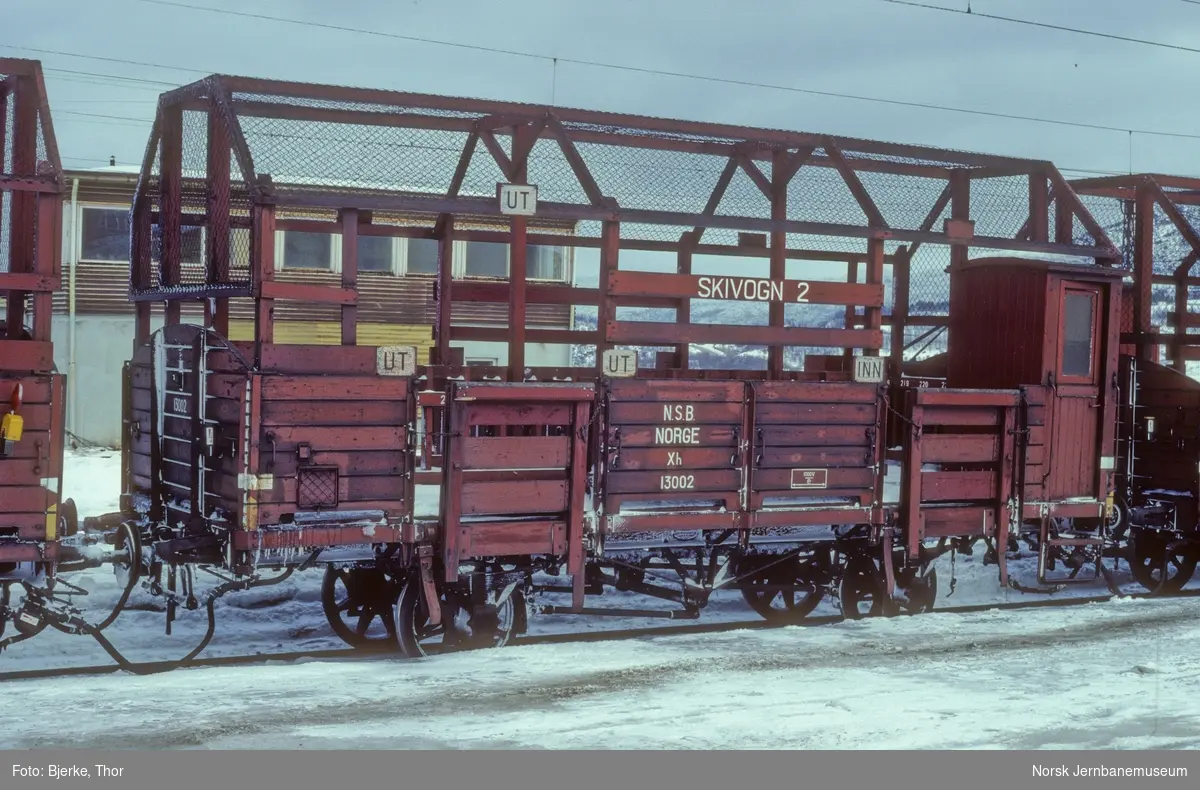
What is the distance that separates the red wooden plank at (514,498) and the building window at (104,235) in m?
17.0

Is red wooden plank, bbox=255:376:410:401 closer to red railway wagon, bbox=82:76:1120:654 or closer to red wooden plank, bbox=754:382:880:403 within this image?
red railway wagon, bbox=82:76:1120:654

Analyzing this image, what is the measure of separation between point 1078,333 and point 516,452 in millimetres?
5978

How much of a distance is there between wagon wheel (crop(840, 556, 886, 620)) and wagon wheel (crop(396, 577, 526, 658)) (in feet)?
10.7

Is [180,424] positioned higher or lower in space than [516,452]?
higher

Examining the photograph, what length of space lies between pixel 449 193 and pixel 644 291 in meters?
2.51

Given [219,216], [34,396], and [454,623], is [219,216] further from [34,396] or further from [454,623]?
[454,623]

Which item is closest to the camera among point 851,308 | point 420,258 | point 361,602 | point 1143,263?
point 361,602

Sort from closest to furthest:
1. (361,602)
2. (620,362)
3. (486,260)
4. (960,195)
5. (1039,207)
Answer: (620,362)
(361,602)
(1039,207)
(960,195)
(486,260)

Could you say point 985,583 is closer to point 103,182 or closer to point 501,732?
point 501,732

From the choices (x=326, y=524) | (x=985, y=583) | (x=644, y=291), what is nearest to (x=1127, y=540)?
(x=985, y=583)

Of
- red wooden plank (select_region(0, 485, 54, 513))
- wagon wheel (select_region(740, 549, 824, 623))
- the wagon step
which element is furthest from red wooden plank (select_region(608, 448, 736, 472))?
red wooden plank (select_region(0, 485, 54, 513))

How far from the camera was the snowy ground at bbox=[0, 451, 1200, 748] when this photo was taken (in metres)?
7.59

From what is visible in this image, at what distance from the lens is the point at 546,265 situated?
97.2 feet

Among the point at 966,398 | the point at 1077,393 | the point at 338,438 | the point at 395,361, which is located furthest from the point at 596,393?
the point at 1077,393
